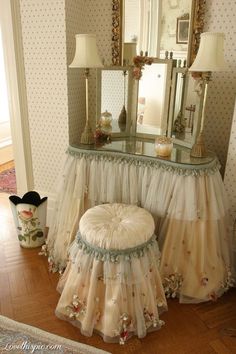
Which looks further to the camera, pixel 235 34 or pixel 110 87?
pixel 110 87

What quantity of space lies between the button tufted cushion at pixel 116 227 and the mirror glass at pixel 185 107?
62cm

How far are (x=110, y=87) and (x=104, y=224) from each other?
1.06 m

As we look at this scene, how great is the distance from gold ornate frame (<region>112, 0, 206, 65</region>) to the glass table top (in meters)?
0.62

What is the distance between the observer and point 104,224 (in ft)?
5.54

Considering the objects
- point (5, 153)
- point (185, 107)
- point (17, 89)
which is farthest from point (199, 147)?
point (5, 153)

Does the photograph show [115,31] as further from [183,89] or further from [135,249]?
[135,249]

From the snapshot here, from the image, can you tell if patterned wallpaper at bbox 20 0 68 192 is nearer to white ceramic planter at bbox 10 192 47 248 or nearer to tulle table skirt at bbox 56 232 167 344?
white ceramic planter at bbox 10 192 47 248

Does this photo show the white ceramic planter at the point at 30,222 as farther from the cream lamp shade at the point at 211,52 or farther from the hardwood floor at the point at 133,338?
the cream lamp shade at the point at 211,52

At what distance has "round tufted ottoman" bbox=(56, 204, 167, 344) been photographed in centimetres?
158

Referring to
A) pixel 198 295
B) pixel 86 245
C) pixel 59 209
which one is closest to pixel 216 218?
pixel 198 295

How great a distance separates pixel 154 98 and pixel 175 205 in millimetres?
795

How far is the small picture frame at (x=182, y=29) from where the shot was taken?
2.05 m

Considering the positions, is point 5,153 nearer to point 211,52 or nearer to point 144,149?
point 144,149

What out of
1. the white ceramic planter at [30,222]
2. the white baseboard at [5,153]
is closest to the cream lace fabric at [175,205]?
the white ceramic planter at [30,222]
